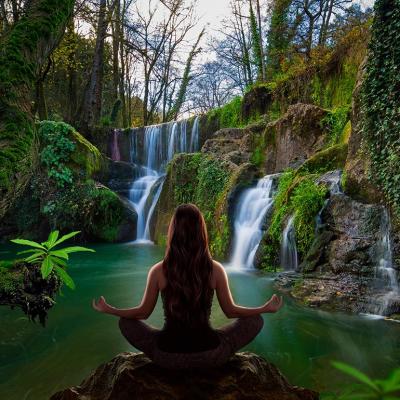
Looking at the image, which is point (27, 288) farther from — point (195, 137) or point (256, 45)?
point (256, 45)

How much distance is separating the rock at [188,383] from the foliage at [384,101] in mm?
4509

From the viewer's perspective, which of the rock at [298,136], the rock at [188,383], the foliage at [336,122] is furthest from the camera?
the rock at [298,136]

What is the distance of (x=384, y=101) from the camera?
6.39 metres

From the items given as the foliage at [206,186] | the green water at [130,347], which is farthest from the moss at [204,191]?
the green water at [130,347]

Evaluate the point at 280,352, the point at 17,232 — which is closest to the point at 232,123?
the point at 17,232

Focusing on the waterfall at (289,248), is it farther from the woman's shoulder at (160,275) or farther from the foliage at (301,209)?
the woman's shoulder at (160,275)

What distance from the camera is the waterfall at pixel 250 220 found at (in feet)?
29.7

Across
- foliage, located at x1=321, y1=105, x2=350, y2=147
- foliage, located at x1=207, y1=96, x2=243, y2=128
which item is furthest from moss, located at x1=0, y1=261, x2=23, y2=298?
foliage, located at x1=207, y1=96, x2=243, y2=128

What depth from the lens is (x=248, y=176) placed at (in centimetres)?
1049

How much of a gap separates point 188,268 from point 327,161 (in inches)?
292

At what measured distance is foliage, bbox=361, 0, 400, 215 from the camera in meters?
6.08

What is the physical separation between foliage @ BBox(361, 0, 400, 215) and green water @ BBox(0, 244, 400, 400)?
2.30m

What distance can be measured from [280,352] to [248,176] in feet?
21.8

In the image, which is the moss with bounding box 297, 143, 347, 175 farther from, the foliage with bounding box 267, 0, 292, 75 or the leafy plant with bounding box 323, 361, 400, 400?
the foliage with bounding box 267, 0, 292, 75
